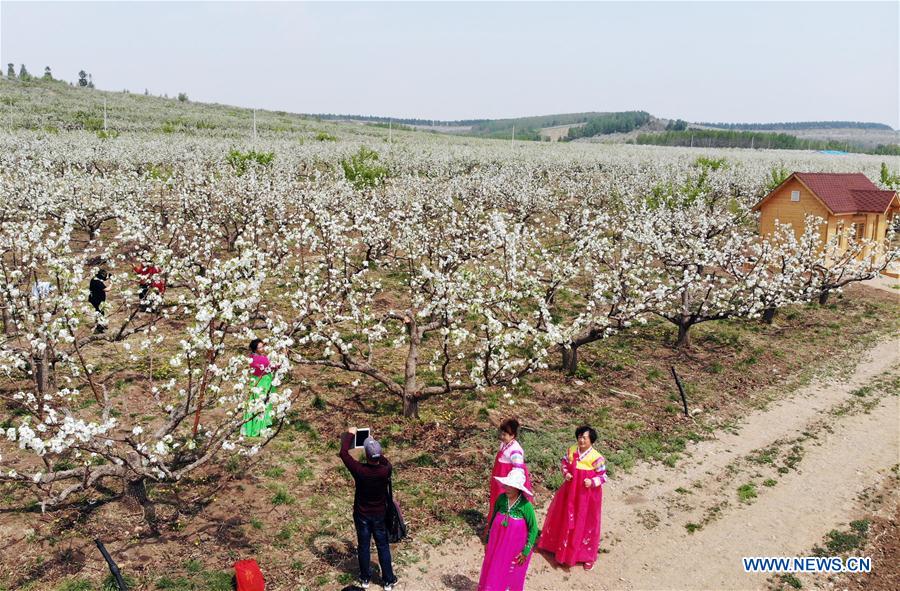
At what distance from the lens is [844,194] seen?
108 ft

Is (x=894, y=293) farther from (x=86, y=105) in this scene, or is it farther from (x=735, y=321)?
(x=86, y=105)

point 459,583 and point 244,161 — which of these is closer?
point 459,583

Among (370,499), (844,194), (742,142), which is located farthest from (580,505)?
(742,142)

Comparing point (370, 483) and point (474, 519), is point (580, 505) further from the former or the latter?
point (370, 483)

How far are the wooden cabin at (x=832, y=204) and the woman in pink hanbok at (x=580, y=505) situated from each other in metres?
26.9

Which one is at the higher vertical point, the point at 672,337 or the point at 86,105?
the point at 86,105

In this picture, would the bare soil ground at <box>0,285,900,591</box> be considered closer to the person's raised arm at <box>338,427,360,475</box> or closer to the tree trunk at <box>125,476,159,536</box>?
the tree trunk at <box>125,476,159,536</box>

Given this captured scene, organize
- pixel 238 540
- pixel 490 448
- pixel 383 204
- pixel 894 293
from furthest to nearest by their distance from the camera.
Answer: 1. pixel 383 204
2. pixel 894 293
3. pixel 490 448
4. pixel 238 540

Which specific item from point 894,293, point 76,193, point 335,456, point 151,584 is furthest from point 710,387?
point 76,193

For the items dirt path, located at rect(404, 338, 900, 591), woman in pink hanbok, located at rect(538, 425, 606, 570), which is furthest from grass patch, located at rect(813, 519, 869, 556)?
woman in pink hanbok, located at rect(538, 425, 606, 570)

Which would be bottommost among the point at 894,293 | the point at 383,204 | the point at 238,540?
the point at 238,540

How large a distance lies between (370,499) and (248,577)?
211cm

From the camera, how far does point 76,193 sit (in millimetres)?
26516

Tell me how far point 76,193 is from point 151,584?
22.7m
